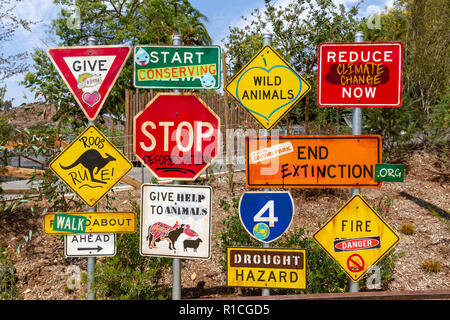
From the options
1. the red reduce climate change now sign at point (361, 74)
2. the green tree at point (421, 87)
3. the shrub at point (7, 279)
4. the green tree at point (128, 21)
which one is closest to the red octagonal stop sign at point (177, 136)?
the red reduce climate change now sign at point (361, 74)

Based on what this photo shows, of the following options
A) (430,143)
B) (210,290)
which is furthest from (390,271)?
(430,143)

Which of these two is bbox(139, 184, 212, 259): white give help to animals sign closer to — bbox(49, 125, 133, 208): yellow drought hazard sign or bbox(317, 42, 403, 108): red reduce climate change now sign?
bbox(49, 125, 133, 208): yellow drought hazard sign

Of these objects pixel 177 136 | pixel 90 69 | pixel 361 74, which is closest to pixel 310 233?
pixel 361 74

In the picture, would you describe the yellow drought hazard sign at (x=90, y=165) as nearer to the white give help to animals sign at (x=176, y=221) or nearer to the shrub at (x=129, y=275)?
the white give help to animals sign at (x=176, y=221)

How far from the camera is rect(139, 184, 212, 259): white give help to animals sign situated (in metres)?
3.56

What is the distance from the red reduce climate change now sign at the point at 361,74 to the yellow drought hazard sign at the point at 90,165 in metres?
2.36

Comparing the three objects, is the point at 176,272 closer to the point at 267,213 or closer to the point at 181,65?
the point at 267,213

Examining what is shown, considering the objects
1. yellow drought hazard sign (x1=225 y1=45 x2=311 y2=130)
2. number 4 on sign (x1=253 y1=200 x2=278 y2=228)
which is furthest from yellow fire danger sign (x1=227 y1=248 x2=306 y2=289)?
yellow drought hazard sign (x1=225 y1=45 x2=311 y2=130)

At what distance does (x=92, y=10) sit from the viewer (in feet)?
70.4

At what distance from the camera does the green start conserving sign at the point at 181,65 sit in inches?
139

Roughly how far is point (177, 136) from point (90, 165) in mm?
1025

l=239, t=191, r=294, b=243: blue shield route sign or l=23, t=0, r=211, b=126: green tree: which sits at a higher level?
l=23, t=0, r=211, b=126: green tree

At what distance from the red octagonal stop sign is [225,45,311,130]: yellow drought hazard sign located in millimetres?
434

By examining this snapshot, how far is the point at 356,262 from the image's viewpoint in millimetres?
3797
